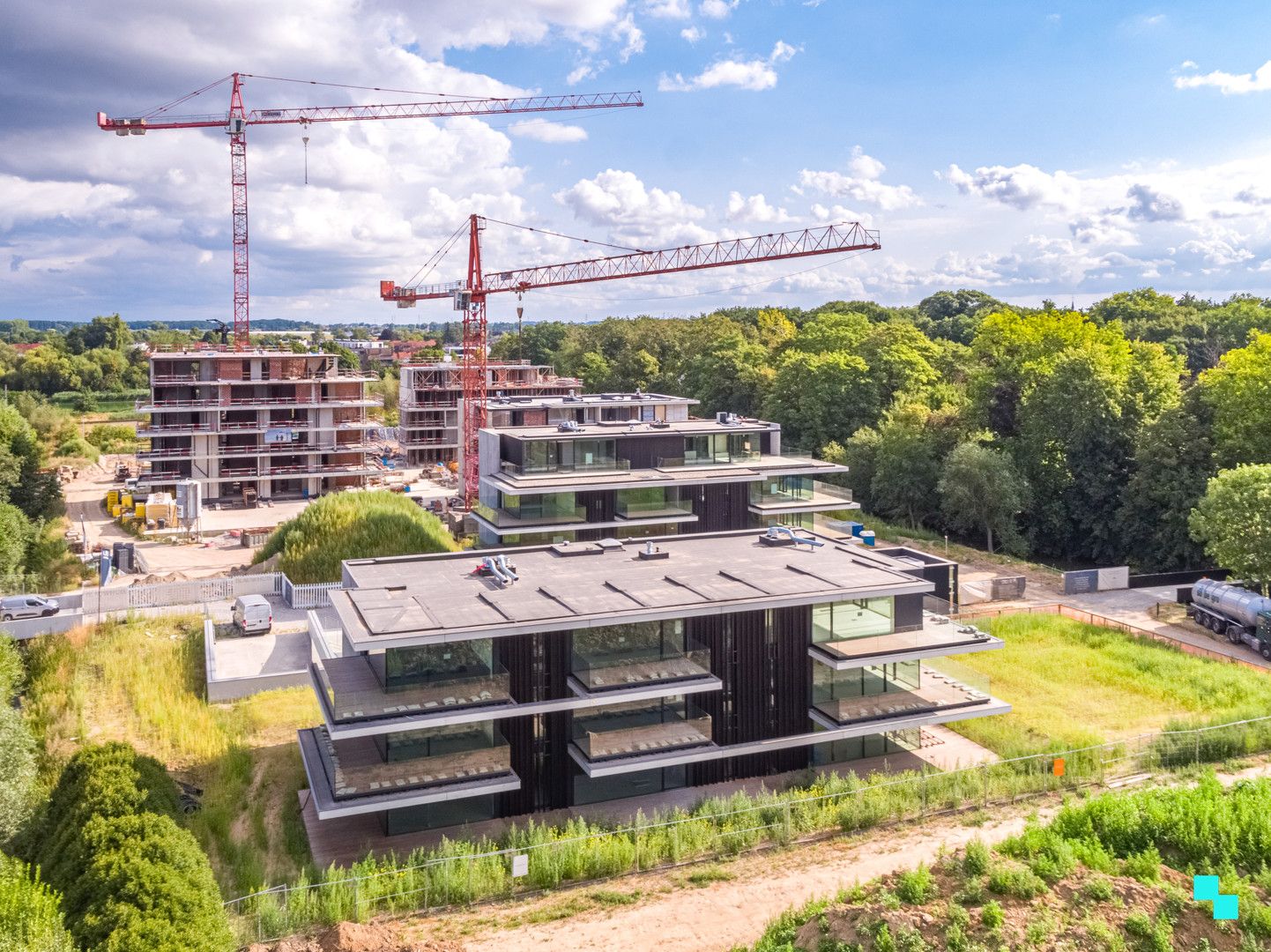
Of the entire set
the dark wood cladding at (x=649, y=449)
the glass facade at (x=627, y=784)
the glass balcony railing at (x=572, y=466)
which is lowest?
the glass facade at (x=627, y=784)

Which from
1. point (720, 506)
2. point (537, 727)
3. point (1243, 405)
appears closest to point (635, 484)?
point (720, 506)

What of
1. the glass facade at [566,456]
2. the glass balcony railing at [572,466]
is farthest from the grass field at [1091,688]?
the glass facade at [566,456]

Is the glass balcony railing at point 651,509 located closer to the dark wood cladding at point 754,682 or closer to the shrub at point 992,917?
the dark wood cladding at point 754,682

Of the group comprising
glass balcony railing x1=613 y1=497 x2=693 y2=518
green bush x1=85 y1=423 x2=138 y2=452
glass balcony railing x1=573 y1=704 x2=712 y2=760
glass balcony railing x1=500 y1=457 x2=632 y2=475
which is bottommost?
glass balcony railing x1=573 y1=704 x2=712 y2=760

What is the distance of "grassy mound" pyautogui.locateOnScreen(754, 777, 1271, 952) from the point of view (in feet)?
53.5

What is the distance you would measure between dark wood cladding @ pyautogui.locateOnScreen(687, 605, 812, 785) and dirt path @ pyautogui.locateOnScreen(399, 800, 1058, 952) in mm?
3627

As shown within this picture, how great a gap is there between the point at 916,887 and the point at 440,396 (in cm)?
6945

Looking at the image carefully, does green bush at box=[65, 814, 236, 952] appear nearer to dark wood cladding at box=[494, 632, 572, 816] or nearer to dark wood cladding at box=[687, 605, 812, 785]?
dark wood cladding at box=[494, 632, 572, 816]

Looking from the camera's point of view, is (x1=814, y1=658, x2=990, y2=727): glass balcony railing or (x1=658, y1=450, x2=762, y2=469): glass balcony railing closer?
(x1=814, y1=658, x2=990, y2=727): glass balcony railing

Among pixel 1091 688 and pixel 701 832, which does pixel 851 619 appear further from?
pixel 1091 688

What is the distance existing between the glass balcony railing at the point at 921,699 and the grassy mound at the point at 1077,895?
4.95 meters

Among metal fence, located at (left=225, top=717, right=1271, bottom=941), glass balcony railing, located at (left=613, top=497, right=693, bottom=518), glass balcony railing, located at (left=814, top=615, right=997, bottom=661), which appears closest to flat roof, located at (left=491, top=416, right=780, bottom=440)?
glass balcony railing, located at (left=613, top=497, right=693, bottom=518)

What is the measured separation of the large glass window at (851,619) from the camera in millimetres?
24594

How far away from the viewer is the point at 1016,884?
685 inches
